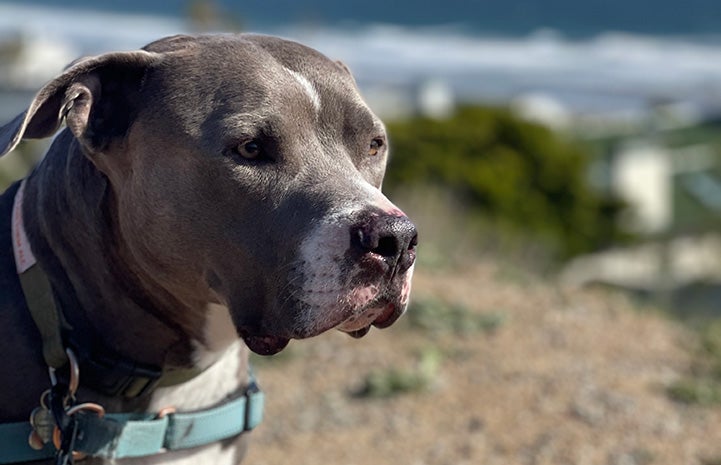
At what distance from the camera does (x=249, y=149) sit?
329 cm

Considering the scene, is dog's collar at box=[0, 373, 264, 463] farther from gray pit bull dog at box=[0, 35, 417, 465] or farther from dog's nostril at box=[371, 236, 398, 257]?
dog's nostril at box=[371, 236, 398, 257]

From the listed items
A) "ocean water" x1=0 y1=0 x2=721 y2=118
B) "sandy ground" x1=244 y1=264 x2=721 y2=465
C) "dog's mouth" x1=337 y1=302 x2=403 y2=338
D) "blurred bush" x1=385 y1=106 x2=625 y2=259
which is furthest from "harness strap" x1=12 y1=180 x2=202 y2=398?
"blurred bush" x1=385 y1=106 x2=625 y2=259

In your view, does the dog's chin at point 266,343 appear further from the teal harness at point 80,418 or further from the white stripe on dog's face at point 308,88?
the white stripe on dog's face at point 308,88

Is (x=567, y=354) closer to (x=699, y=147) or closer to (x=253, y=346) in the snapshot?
(x=253, y=346)

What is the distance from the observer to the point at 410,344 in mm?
6457

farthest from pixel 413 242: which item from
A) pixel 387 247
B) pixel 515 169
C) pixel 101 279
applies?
pixel 515 169

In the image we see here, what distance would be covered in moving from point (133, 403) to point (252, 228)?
1.94ft

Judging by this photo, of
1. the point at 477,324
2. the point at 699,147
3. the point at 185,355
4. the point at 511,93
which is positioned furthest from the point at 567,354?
the point at 699,147

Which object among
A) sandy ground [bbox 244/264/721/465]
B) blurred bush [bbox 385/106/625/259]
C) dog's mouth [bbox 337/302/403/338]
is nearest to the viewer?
dog's mouth [bbox 337/302/403/338]

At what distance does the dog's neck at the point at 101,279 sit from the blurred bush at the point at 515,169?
11.1 meters

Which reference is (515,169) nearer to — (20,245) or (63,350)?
(20,245)

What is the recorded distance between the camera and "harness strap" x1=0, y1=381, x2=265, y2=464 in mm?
3207

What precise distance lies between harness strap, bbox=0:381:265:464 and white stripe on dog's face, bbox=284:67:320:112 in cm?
86

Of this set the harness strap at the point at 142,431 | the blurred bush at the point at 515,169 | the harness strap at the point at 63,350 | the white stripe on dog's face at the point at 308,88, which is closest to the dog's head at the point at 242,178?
the white stripe on dog's face at the point at 308,88
